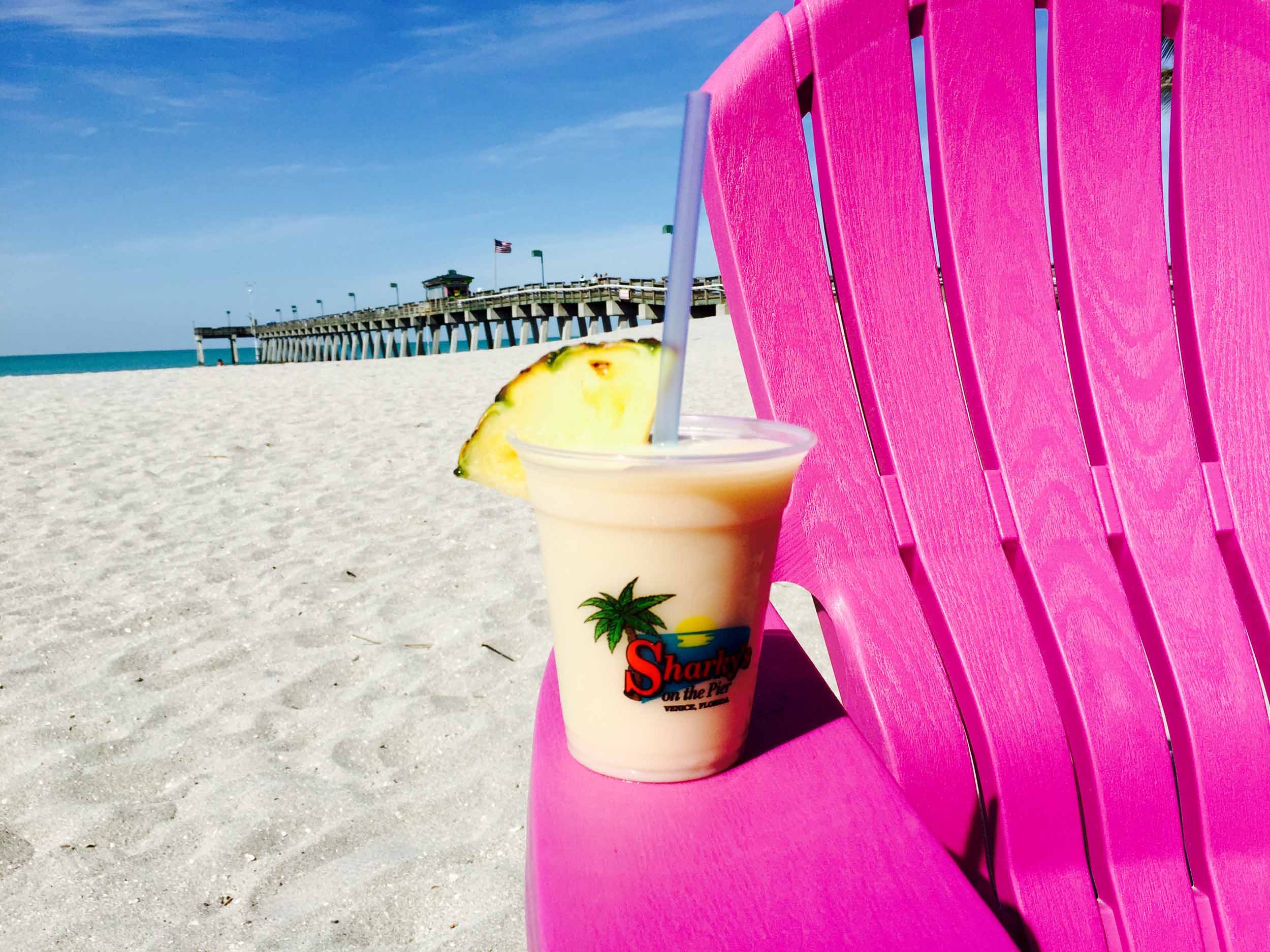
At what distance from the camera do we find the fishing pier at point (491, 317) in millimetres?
22781

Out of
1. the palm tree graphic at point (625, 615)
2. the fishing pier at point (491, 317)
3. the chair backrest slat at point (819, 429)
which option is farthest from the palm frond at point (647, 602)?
the fishing pier at point (491, 317)

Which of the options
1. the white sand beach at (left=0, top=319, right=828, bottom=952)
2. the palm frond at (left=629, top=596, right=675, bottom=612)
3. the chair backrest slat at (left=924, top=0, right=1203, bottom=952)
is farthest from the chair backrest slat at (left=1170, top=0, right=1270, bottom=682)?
the white sand beach at (left=0, top=319, right=828, bottom=952)

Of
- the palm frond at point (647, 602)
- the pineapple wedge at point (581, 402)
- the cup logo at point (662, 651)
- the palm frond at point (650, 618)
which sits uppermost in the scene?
the pineapple wedge at point (581, 402)

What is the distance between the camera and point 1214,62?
130cm

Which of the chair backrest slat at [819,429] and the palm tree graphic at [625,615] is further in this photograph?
the chair backrest slat at [819,429]

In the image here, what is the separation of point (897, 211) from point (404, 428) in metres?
5.46

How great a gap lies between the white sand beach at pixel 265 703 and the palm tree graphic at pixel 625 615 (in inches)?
42.5

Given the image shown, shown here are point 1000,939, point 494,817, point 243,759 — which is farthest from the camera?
point 243,759

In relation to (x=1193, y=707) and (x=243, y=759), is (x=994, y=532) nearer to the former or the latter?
(x=1193, y=707)

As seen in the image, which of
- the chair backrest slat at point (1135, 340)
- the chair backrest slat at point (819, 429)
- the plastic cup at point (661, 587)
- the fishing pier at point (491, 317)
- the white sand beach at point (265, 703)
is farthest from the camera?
the fishing pier at point (491, 317)

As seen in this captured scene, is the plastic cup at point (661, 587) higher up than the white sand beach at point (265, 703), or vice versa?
the plastic cup at point (661, 587)

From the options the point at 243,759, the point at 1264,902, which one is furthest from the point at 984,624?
the point at 243,759

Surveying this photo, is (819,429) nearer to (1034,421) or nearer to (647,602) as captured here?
(1034,421)

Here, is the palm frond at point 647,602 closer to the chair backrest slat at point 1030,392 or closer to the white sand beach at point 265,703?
the chair backrest slat at point 1030,392
